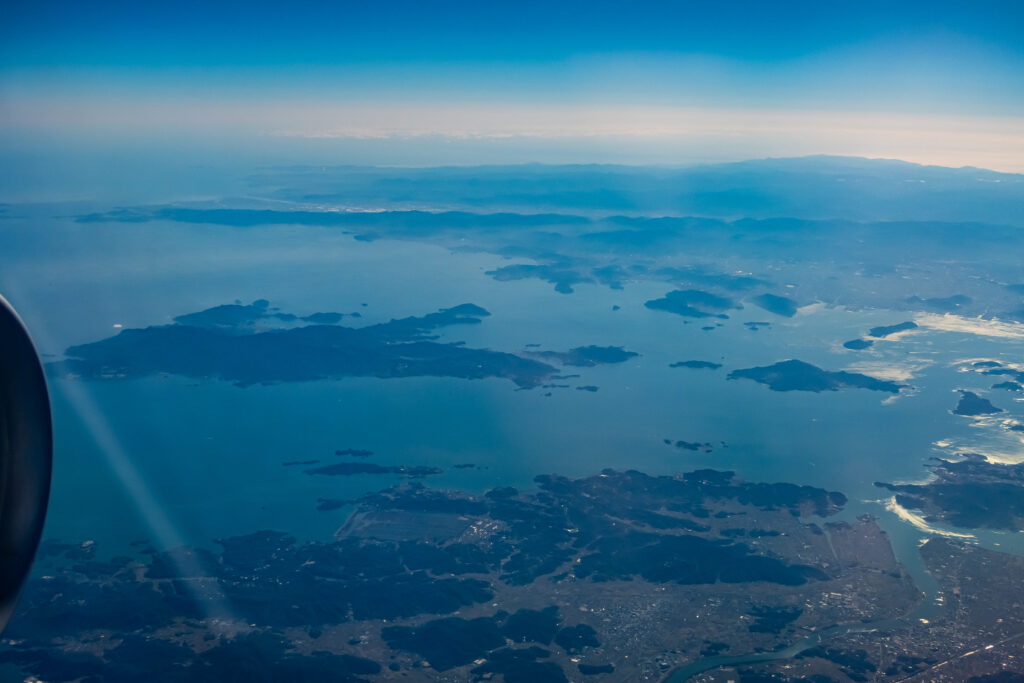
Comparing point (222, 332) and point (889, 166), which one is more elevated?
point (889, 166)

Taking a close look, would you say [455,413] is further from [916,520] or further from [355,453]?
[916,520]

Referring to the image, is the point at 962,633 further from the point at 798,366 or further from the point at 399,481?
the point at 798,366

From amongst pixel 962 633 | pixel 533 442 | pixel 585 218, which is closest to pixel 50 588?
pixel 533 442

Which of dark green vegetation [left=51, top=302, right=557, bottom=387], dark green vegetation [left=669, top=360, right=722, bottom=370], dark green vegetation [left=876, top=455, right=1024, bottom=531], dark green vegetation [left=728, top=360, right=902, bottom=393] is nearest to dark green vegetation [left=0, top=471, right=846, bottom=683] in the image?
dark green vegetation [left=876, top=455, right=1024, bottom=531]

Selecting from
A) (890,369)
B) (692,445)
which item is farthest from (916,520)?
(890,369)

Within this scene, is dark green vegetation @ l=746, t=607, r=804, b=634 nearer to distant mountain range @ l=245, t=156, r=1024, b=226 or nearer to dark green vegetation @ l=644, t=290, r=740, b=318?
dark green vegetation @ l=644, t=290, r=740, b=318

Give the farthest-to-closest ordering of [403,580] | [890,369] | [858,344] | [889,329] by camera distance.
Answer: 1. [889,329]
2. [858,344]
3. [890,369]
4. [403,580]

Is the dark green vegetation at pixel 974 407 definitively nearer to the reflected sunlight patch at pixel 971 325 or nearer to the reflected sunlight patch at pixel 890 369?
the reflected sunlight patch at pixel 890 369
